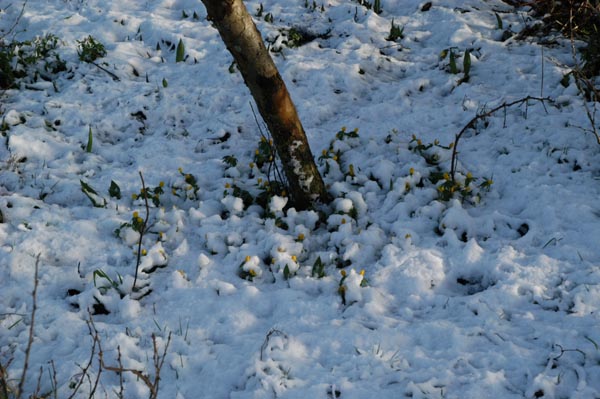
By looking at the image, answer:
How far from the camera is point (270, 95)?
12.2 ft

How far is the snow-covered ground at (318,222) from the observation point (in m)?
2.96

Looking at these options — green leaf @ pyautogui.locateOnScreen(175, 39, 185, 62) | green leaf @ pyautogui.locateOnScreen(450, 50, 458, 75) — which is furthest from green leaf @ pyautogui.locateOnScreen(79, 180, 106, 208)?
green leaf @ pyautogui.locateOnScreen(450, 50, 458, 75)

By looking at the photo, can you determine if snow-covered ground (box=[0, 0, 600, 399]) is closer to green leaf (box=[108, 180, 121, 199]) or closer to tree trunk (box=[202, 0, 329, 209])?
green leaf (box=[108, 180, 121, 199])

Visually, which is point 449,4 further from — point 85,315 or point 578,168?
point 85,315

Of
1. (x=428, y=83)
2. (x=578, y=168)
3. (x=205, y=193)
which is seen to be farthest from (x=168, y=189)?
(x=578, y=168)

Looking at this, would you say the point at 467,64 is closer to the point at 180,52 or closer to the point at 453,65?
the point at 453,65

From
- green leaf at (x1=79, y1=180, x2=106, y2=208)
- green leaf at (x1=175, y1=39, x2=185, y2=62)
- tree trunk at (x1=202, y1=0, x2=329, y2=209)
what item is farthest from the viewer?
green leaf at (x1=175, y1=39, x2=185, y2=62)

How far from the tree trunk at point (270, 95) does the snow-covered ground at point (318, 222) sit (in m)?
0.20

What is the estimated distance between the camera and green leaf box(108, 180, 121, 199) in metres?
4.32

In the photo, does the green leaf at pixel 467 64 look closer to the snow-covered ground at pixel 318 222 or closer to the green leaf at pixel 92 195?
the snow-covered ground at pixel 318 222

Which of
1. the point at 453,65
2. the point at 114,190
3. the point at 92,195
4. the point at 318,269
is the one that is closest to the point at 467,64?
the point at 453,65

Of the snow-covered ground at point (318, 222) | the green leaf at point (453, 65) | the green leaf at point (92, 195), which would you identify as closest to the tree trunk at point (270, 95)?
the snow-covered ground at point (318, 222)

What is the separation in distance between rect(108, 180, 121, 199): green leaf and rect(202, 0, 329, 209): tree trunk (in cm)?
140

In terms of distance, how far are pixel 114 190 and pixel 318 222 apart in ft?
5.53
